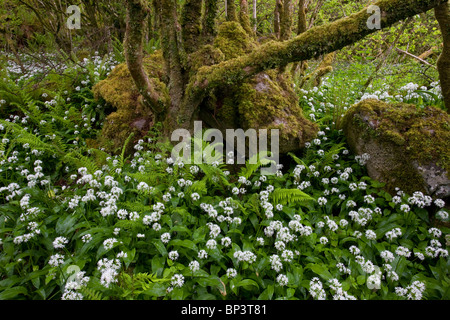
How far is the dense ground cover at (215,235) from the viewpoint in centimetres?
259

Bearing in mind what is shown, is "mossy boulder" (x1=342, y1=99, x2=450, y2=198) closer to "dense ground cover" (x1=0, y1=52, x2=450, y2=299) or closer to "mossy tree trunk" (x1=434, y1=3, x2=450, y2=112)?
"dense ground cover" (x1=0, y1=52, x2=450, y2=299)

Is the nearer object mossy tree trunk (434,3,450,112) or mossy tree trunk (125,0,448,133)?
mossy tree trunk (125,0,448,133)

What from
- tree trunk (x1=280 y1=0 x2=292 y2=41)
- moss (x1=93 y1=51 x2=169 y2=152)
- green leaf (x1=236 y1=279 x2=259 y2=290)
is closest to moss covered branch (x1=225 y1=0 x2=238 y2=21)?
moss (x1=93 y1=51 x2=169 y2=152)

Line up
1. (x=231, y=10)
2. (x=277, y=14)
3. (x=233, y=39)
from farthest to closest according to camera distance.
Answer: (x=277, y=14) < (x=231, y=10) < (x=233, y=39)

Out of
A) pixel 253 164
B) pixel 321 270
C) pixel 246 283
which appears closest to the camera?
pixel 246 283

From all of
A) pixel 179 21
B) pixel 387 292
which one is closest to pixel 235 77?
pixel 179 21

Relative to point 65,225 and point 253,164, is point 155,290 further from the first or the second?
point 253,164

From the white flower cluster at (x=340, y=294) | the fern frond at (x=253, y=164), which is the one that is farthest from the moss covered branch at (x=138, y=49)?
the white flower cluster at (x=340, y=294)

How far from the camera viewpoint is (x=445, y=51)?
423cm

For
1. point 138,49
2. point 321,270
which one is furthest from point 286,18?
point 321,270

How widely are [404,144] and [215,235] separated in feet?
10.1

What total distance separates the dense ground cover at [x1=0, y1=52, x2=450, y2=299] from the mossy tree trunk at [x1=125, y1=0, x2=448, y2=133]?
95 centimetres

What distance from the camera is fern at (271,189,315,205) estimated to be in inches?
128

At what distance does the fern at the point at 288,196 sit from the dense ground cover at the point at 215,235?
15 millimetres
